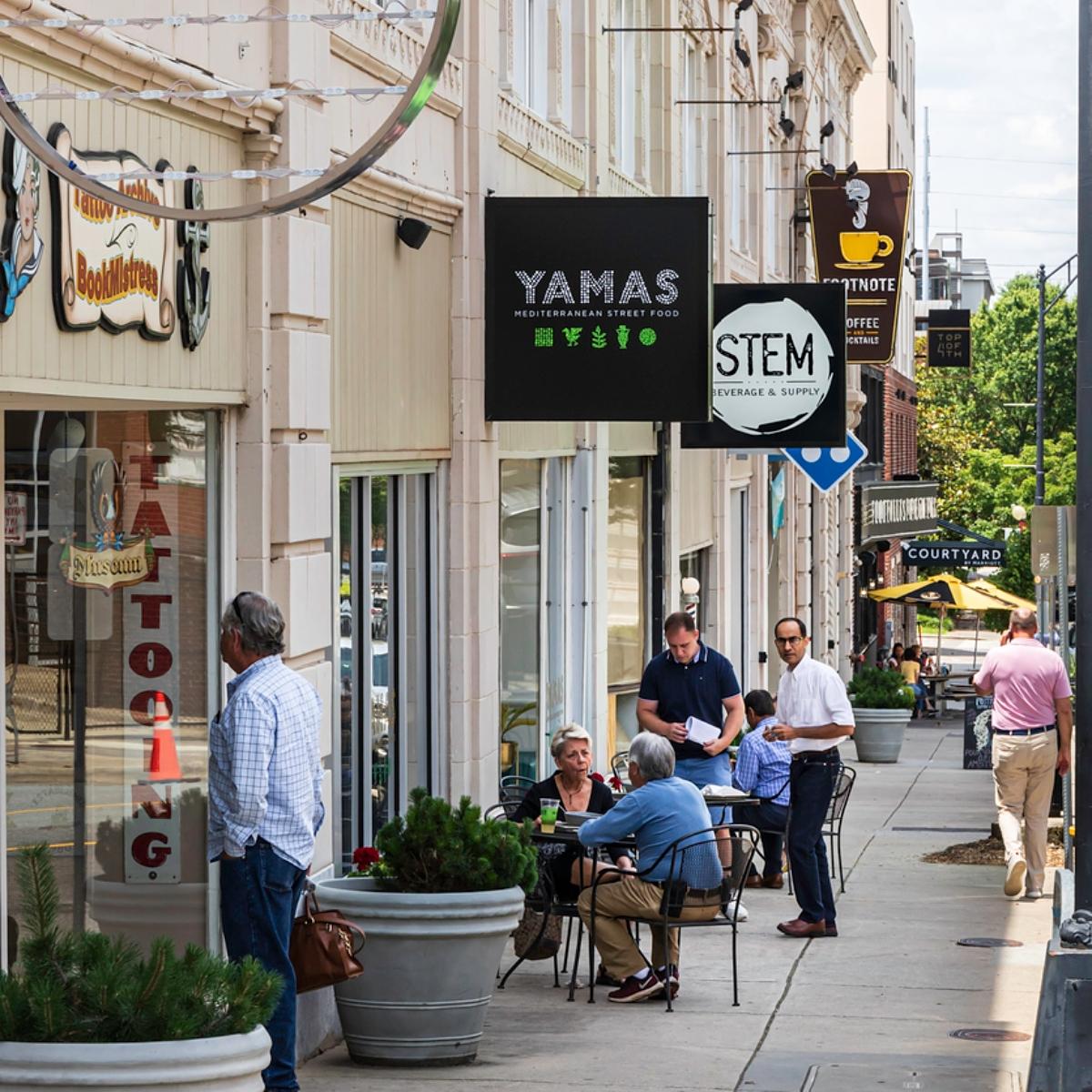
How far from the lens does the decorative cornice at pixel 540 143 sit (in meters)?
13.1

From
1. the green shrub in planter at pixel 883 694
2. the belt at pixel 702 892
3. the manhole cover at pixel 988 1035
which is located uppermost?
the belt at pixel 702 892

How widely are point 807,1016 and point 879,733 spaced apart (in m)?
18.1

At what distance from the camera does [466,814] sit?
8938mm

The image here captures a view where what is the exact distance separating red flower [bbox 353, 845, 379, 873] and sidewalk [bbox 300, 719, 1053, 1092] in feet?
2.70

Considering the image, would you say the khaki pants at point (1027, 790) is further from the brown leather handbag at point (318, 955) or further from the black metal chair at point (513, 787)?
the brown leather handbag at point (318, 955)

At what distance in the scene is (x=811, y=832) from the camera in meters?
12.0

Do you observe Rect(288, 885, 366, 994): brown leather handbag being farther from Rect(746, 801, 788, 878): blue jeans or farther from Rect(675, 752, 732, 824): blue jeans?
Rect(746, 801, 788, 878): blue jeans

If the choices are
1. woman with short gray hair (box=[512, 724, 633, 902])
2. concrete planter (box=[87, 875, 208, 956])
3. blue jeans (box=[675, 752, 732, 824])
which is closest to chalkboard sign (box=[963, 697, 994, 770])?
blue jeans (box=[675, 752, 732, 824])

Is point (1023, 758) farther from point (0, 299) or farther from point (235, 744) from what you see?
point (0, 299)

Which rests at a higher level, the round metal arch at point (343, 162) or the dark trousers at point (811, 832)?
the round metal arch at point (343, 162)

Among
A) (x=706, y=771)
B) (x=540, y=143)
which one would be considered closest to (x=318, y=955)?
(x=706, y=771)

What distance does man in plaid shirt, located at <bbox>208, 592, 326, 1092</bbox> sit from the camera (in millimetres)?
7312

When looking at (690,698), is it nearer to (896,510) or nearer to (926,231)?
(896,510)

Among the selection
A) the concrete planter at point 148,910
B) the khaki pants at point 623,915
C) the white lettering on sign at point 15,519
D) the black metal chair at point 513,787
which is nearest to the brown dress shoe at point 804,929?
the black metal chair at point 513,787
